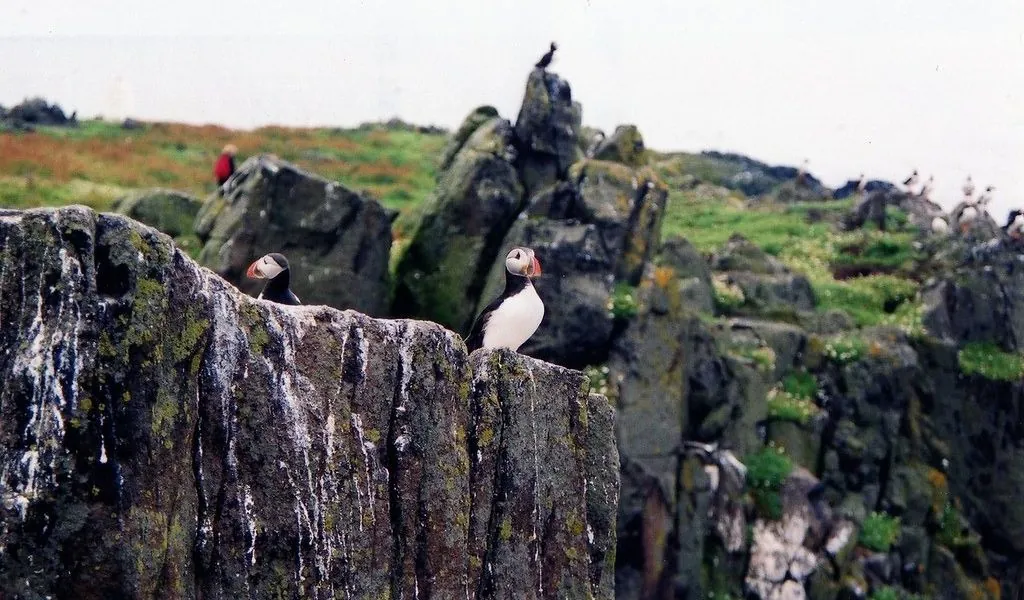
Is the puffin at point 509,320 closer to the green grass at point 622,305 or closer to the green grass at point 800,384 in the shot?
the green grass at point 622,305

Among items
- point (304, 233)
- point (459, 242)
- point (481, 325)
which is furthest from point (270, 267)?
point (459, 242)

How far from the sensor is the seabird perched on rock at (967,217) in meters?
35.7

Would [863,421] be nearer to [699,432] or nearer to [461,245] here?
[699,432]

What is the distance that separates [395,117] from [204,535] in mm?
58201

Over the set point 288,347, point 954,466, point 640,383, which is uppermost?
point 288,347

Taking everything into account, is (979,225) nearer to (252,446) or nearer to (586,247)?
(586,247)

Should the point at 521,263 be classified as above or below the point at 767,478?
above

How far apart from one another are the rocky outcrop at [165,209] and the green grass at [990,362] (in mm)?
16094

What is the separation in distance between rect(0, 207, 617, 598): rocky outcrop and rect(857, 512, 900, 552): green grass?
13928 millimetres

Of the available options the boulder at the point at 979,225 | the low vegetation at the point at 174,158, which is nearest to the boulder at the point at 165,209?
the low vegetation at the point at 174,158

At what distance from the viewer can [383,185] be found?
3609 cm

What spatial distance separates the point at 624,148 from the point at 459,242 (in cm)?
423

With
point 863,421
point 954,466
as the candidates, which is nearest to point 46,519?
point 863,421

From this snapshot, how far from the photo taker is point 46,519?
18.8 ft
